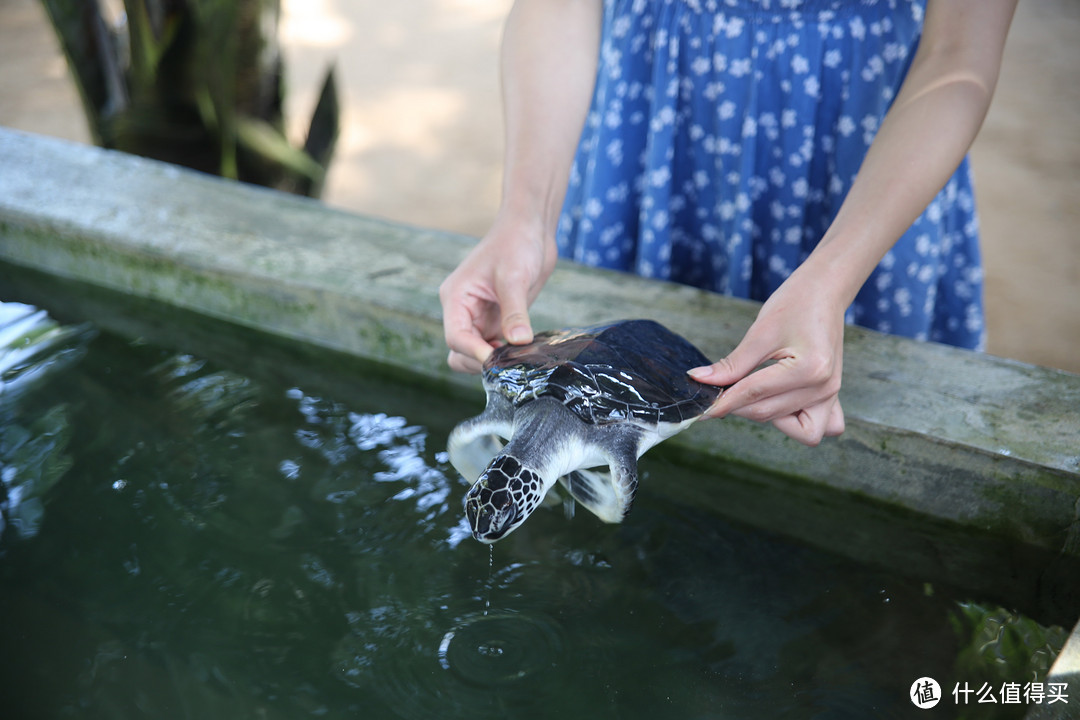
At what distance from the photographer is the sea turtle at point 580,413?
0.98 meters

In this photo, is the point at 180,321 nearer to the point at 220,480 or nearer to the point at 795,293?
the point at 220,480

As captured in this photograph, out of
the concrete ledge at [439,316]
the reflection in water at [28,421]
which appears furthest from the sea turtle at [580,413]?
the reflection in water at [28,421]

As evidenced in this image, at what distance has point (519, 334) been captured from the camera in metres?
1.09

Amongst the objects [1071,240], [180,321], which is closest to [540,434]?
[180,321]

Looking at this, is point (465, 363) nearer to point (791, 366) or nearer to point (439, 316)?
point (439, 316)

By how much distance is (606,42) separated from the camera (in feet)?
4.44

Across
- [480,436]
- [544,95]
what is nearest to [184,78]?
[544,95]

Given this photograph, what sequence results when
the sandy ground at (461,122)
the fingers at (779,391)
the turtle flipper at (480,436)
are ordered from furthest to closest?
the sandy ground at (461,122), the turtle flipper at (480,436), the fingers at (779,391)

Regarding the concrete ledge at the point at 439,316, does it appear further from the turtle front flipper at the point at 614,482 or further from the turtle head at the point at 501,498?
the turtle head at the point at 501,498

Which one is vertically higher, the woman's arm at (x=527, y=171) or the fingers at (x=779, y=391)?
the woman's arm at (x=527, y=171)

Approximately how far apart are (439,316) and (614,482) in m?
0.50

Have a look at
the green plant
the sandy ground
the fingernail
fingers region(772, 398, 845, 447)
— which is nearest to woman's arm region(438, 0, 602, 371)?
the fingernail

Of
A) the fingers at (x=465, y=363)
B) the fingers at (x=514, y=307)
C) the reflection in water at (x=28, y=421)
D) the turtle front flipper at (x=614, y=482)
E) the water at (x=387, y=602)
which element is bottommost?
the water at (x=387, y=602)

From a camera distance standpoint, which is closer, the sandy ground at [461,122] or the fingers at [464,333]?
the fingers at [464,333]
